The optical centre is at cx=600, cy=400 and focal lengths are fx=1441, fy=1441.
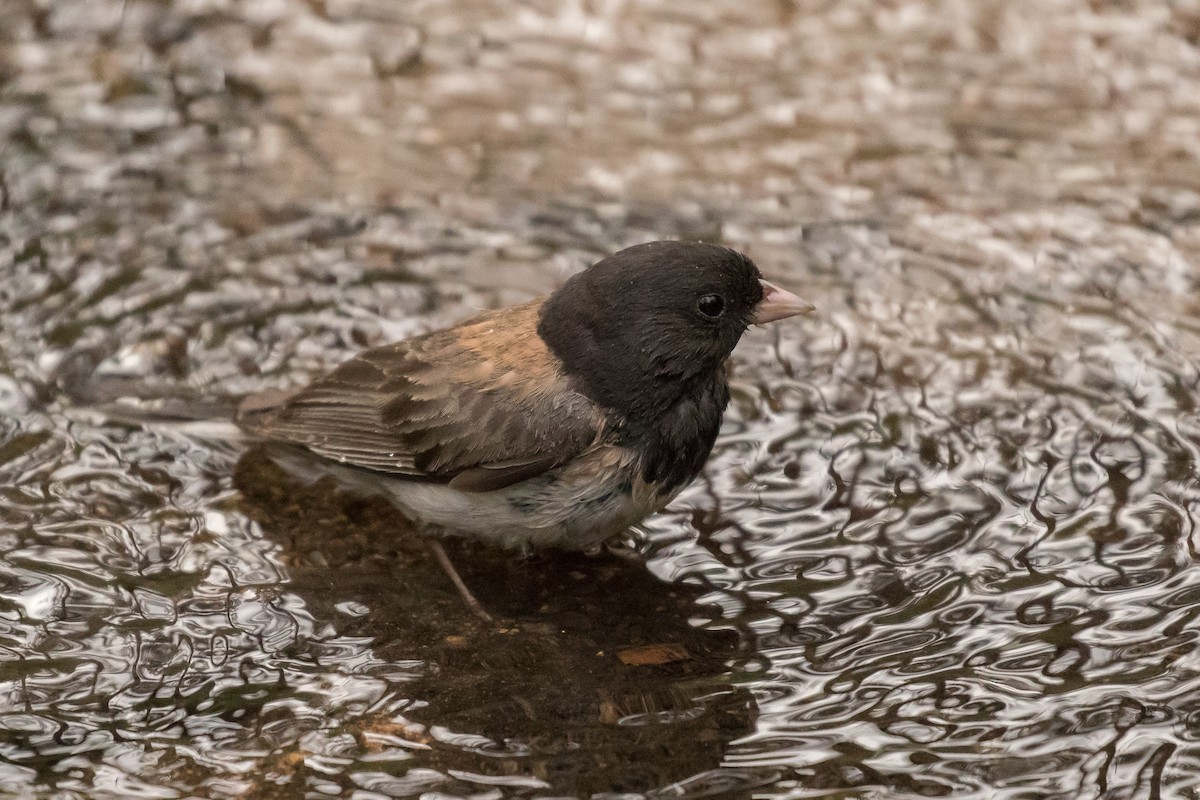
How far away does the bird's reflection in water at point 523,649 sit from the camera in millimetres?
3930

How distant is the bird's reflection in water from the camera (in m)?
3.93

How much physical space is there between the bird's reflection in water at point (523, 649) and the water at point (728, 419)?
16mm

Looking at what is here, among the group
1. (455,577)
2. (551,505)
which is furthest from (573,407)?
(455,577)

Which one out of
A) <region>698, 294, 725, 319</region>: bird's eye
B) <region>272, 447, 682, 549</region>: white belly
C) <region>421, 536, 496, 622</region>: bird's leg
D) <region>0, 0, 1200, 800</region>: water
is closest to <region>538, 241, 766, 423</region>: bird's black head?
<region>698, 294, 725, 319</region>: bird's eye

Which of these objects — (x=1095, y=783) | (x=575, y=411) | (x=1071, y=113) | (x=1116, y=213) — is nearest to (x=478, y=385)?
(x=575, y=411)

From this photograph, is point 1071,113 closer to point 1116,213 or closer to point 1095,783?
point 1116,213

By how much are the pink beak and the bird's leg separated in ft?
4.35

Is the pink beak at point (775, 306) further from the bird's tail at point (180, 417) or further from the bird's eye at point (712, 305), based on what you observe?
the bird's tail at point (180, 417)

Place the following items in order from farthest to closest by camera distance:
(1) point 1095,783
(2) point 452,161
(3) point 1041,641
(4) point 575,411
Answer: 1. (2) point 452,161
2. (4) point 575,411
3. (3) point 1041,641
4. (1) point 1095,783

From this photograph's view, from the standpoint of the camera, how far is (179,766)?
3.84 metres

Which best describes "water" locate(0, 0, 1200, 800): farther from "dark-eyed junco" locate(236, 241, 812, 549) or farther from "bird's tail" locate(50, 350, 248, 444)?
"dark-eyed junco" locate(236, 241, 812, 549)

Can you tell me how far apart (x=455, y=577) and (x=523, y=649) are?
1.50 feet

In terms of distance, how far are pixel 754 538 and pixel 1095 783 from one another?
57.9 inches

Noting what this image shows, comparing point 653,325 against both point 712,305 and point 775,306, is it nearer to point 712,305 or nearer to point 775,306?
point 712,305
